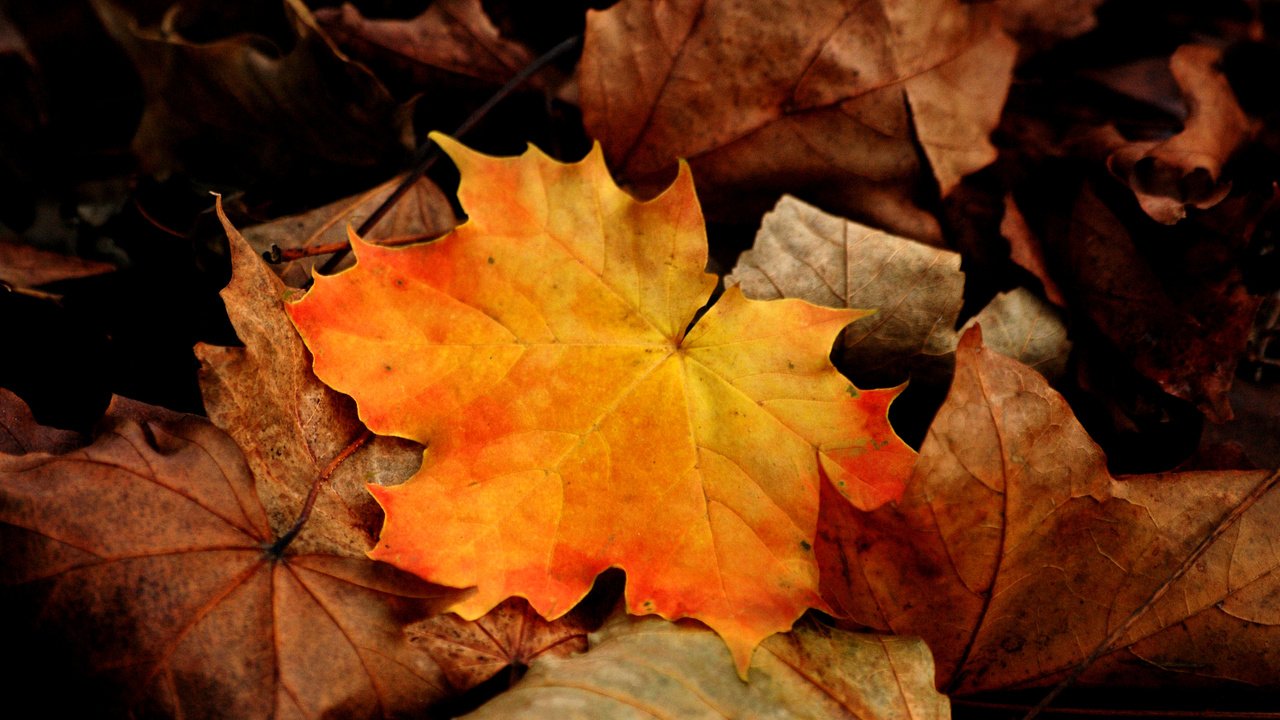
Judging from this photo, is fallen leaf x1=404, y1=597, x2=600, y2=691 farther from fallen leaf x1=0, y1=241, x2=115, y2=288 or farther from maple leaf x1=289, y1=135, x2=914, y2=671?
fallen leaf x1=0, y1=241, x2=115, y2=288

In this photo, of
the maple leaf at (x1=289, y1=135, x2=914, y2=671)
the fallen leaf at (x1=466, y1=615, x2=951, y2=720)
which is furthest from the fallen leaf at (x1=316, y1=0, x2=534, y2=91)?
the fallen leaf at (x1=466, y1=615, x2=951, y2=720)

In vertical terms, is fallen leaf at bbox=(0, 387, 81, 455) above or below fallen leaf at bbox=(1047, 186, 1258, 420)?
above

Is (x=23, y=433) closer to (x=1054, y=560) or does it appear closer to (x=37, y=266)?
(x=37, y=266)

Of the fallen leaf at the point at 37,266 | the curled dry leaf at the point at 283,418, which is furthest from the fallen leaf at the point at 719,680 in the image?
the fallen leaf at the point at 37,266

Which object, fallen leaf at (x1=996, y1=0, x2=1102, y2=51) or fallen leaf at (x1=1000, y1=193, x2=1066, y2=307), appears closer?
fallen leaf at (x1=1000, y1=193, x2=1066, y2=307)

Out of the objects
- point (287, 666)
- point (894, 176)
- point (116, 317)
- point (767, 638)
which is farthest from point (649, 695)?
point (116, 317)

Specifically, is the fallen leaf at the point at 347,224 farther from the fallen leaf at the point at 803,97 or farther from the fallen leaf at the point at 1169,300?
the fallen leaf at the point at 1169,300

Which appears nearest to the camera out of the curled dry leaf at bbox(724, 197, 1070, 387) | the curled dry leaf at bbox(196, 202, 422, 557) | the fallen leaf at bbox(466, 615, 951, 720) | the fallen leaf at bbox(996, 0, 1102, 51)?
the fallen leaf at bbox(466, 615, 951, 720)
